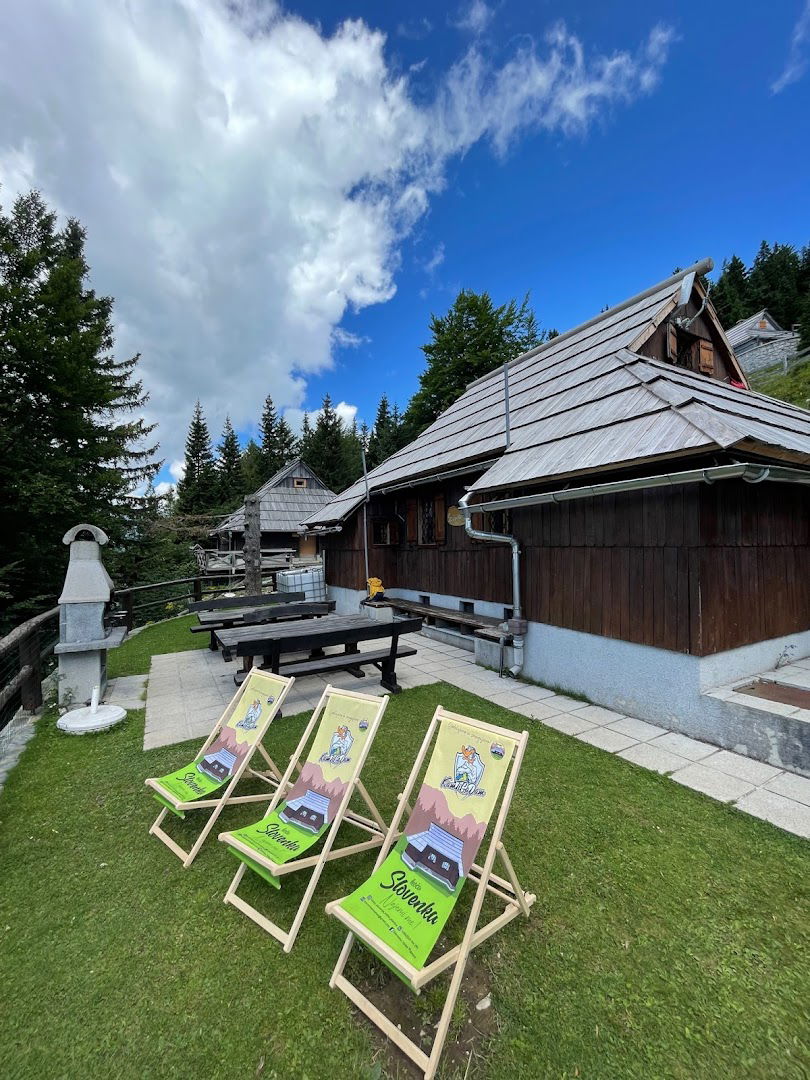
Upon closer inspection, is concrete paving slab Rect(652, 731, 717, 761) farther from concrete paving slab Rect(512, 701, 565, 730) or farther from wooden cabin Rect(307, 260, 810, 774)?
concrete paving slab Rect(512, 701, 565, 730)

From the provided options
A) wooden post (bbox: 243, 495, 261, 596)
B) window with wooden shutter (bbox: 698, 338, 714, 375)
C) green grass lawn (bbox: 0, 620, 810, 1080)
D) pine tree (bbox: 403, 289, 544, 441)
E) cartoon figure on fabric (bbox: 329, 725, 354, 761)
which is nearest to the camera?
green grass lawn (bbox: 0, 620, 810, 1080)

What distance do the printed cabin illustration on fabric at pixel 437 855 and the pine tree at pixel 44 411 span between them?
14127 millimetres

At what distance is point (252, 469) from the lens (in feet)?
161

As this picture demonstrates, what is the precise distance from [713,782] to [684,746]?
27.4 inches

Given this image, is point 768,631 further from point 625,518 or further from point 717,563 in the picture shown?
point 625,518

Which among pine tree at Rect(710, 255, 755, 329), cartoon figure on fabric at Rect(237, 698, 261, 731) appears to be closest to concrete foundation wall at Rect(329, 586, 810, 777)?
cartoon figure on fabric at Rect(237, 698, 261, 731)

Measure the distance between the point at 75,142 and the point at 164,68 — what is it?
2.73 metres

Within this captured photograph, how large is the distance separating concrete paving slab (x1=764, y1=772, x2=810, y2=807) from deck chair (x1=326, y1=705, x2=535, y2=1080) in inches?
105

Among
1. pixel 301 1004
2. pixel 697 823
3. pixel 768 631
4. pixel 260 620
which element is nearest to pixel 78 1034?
pixel 301 1004

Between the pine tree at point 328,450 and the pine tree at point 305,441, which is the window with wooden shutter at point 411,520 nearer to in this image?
the pine tree at point 328,450

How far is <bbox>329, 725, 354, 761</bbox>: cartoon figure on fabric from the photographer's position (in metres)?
2.96

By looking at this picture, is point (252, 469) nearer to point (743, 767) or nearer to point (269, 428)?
point (269, 428)

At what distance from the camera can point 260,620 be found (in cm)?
764

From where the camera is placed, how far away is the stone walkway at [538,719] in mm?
3727
